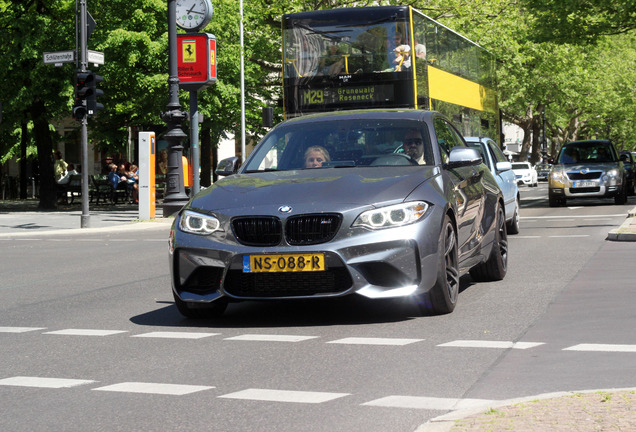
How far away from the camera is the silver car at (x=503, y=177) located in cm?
1705

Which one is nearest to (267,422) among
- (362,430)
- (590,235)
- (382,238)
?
(362,430)

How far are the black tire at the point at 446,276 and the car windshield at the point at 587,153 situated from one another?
20.5 m

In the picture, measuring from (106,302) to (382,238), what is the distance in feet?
11.6

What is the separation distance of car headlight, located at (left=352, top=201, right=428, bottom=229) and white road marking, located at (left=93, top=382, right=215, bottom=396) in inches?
89.4

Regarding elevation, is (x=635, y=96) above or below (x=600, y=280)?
above

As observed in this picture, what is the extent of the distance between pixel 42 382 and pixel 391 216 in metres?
2.83

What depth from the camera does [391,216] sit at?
7.95m

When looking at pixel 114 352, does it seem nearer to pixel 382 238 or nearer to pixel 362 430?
pixel 382 238

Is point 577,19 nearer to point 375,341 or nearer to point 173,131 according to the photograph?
point 173,131

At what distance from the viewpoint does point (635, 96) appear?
8088 centimetres

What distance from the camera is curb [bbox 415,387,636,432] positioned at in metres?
4.65

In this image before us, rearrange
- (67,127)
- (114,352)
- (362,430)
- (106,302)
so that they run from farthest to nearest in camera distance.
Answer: (67,127)
(106,302)
(114,352)
(362,430)

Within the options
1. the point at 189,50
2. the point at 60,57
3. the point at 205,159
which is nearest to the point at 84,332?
the point at 60,57

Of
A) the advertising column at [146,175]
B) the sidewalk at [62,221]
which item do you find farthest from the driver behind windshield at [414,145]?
the advertising column at [146,175]
